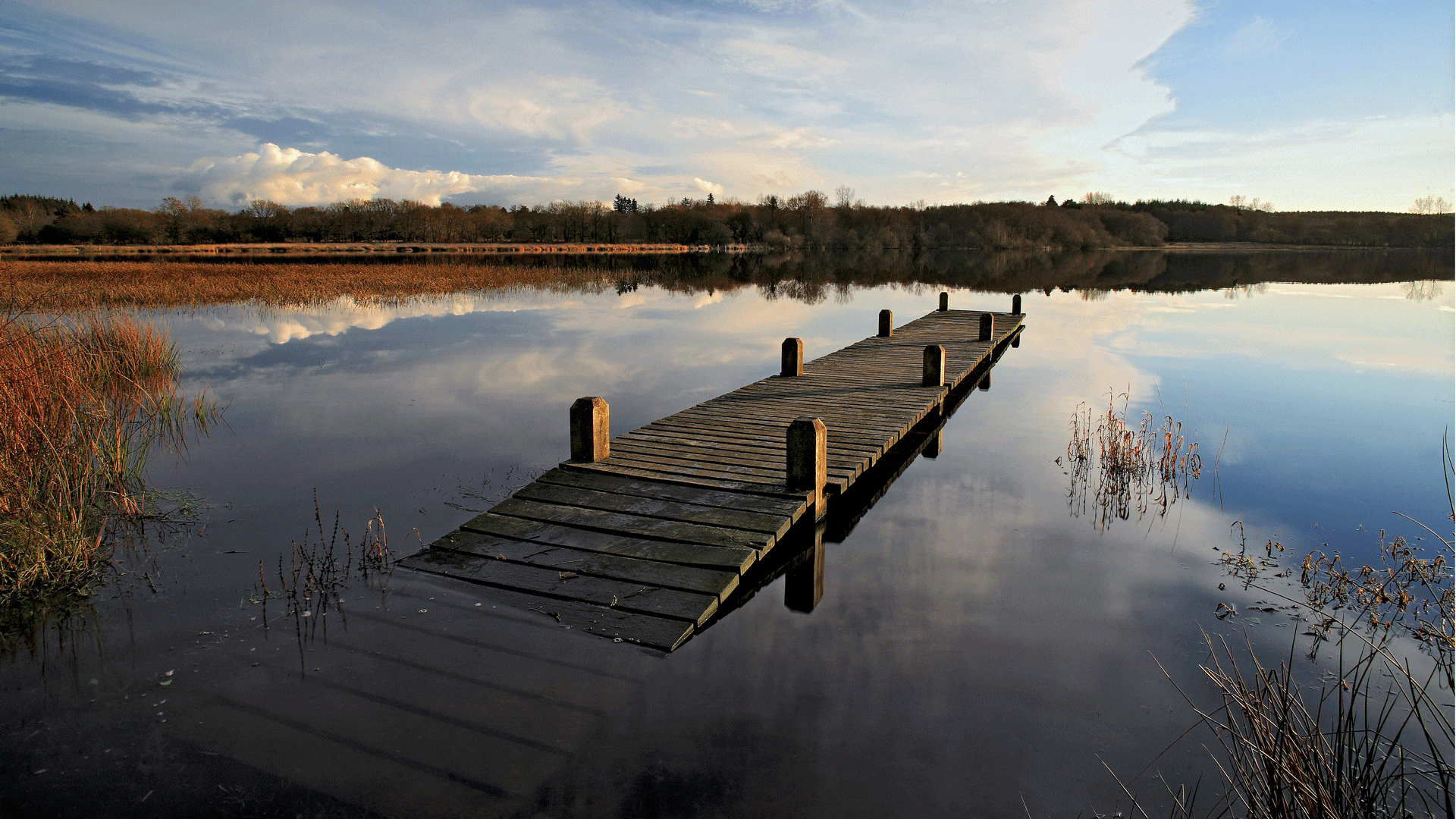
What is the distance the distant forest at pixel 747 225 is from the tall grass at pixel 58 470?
94.3 meters

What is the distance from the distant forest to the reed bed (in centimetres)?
6489

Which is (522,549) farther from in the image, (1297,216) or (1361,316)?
(1297,216)

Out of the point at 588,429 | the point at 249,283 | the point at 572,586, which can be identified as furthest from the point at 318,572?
the point at 249,283

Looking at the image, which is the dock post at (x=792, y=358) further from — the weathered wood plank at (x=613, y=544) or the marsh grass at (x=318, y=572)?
the marsh grass at (x=318, y=572)

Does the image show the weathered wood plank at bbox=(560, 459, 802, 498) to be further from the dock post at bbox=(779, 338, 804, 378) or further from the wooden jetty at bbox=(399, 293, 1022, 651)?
the dock post at bbox=(779, 338, 804, 378)

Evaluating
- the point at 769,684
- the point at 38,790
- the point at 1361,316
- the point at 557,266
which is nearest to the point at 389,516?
the point at 38,790

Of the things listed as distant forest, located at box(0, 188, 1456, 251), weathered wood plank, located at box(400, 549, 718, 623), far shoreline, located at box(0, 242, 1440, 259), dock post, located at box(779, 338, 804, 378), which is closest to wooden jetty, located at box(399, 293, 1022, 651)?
weathered wood plank, located at box(400, 549, 718, 623)

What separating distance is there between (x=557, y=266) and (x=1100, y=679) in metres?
49.9

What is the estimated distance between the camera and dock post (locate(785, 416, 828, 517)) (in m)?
6.23

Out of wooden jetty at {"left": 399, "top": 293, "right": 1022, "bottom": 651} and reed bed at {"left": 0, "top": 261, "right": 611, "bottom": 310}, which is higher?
reed bed at {"left": 0, "top": 261, "right": 611, "bottom": 310}

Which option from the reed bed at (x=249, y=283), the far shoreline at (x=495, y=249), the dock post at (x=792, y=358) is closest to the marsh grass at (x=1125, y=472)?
the dock post at (x=792, y=358)

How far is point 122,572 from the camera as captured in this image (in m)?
5.60

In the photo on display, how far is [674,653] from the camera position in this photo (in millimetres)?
4543

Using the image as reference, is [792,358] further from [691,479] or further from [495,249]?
[495,249]
